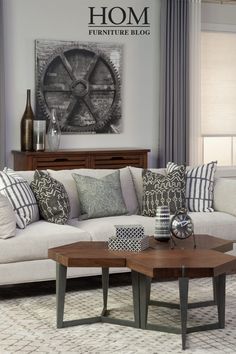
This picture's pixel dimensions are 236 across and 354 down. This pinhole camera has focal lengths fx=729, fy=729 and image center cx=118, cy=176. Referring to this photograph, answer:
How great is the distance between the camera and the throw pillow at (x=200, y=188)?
5883 millimetres

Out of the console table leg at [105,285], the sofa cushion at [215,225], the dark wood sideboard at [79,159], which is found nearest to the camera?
the console table leg at [105,285]

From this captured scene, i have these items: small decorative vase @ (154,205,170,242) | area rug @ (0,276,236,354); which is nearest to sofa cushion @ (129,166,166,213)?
area rug @ (0,276,236,354)

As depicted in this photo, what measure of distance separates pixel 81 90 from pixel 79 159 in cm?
86

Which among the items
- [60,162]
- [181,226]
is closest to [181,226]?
[181,226]

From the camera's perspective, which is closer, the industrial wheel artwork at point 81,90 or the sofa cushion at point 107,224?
the sofa cushion at point 107,224

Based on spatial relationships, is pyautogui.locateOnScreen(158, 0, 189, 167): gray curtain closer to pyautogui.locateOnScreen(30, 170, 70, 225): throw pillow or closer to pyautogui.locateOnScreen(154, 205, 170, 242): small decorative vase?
pyautogui.locateOnScreen(30, 170, 70, 225): throw pillow

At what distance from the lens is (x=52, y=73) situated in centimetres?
756

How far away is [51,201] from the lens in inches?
210

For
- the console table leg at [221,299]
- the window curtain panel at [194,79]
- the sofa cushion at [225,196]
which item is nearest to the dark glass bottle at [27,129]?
the window curtain panel at [194,79]

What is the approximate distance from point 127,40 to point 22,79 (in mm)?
1314

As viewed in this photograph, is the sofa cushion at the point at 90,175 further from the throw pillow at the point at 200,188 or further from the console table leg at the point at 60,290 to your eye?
the console table leg at the point at 60,290

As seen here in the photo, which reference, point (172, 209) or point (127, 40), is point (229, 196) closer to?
point (172, 209)

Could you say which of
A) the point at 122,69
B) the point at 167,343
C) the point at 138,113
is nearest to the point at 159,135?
the point at 138,113

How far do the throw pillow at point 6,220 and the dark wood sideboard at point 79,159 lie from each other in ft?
6.97
